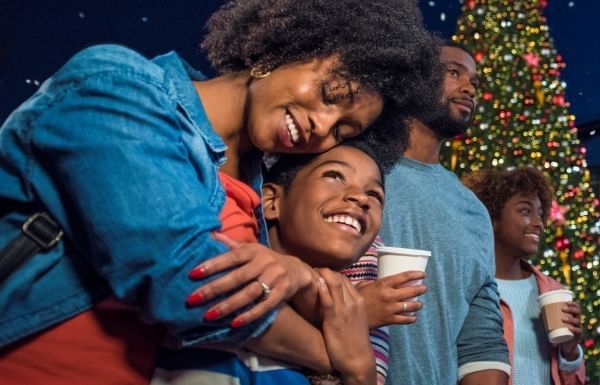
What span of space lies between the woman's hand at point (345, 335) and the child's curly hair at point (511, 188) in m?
3.33

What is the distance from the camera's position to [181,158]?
132 centimetres

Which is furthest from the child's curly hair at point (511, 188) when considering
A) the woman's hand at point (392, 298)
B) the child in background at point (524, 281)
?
the woman's hand at point (392, 298)

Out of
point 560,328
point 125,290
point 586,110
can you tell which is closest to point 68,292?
point 125,290

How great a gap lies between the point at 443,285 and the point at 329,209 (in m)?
0.76

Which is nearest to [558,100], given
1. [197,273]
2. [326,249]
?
[326,249]

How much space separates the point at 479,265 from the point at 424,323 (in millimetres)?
346

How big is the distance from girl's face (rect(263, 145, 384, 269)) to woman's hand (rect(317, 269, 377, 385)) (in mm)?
247

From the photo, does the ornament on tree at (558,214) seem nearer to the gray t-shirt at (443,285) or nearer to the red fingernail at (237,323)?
the gray t-shirt at (443,285)

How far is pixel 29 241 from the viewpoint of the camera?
4.23 feet

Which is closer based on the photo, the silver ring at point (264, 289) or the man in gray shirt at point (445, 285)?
the silver ring at point (264, 289)

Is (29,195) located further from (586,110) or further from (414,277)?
(586,110)

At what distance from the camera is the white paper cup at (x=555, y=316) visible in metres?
3.38

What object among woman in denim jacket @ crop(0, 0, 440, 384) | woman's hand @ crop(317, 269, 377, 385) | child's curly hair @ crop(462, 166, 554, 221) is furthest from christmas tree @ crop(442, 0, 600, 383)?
woman in denim jacket @ crop(0, 0, 440, 384)

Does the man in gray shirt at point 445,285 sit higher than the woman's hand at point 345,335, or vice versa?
the woman's hand at point 345,335
